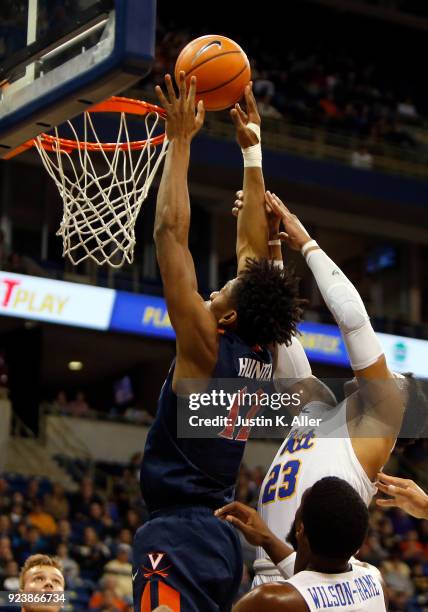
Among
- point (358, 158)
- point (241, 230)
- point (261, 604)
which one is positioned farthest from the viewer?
point (358, 158)

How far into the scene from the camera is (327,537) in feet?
10.2

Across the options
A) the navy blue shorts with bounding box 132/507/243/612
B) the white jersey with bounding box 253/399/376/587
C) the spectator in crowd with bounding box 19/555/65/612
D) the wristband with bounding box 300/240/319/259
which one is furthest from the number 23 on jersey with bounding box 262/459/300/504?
the spectator in crowd with bounding box 19/555/65/612

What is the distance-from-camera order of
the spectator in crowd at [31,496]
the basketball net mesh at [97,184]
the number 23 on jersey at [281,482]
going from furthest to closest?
the spectator in crowd at [31,496] < the basketball net mesh at [97,184] < the number 23 on jersey at [281,482]

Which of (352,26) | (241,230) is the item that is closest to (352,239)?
(352,26)

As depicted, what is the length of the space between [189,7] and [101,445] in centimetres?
816

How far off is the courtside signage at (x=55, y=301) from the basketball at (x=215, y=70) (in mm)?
10077

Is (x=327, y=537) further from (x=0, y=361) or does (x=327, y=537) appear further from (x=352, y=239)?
(x=352, y=239)

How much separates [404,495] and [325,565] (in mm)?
911

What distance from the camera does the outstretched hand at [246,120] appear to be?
4426 mm

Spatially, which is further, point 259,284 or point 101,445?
point 101,445

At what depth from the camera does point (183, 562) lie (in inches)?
145

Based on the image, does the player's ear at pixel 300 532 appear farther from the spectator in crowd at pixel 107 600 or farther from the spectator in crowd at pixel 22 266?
the spectator in crowd at pixel 22 266

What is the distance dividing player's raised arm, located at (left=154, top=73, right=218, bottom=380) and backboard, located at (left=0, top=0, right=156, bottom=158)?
181mm

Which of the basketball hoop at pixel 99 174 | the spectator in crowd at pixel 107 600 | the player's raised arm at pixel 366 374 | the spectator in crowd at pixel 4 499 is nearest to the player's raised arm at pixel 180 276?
the player's raised arm at pixel 366 374
